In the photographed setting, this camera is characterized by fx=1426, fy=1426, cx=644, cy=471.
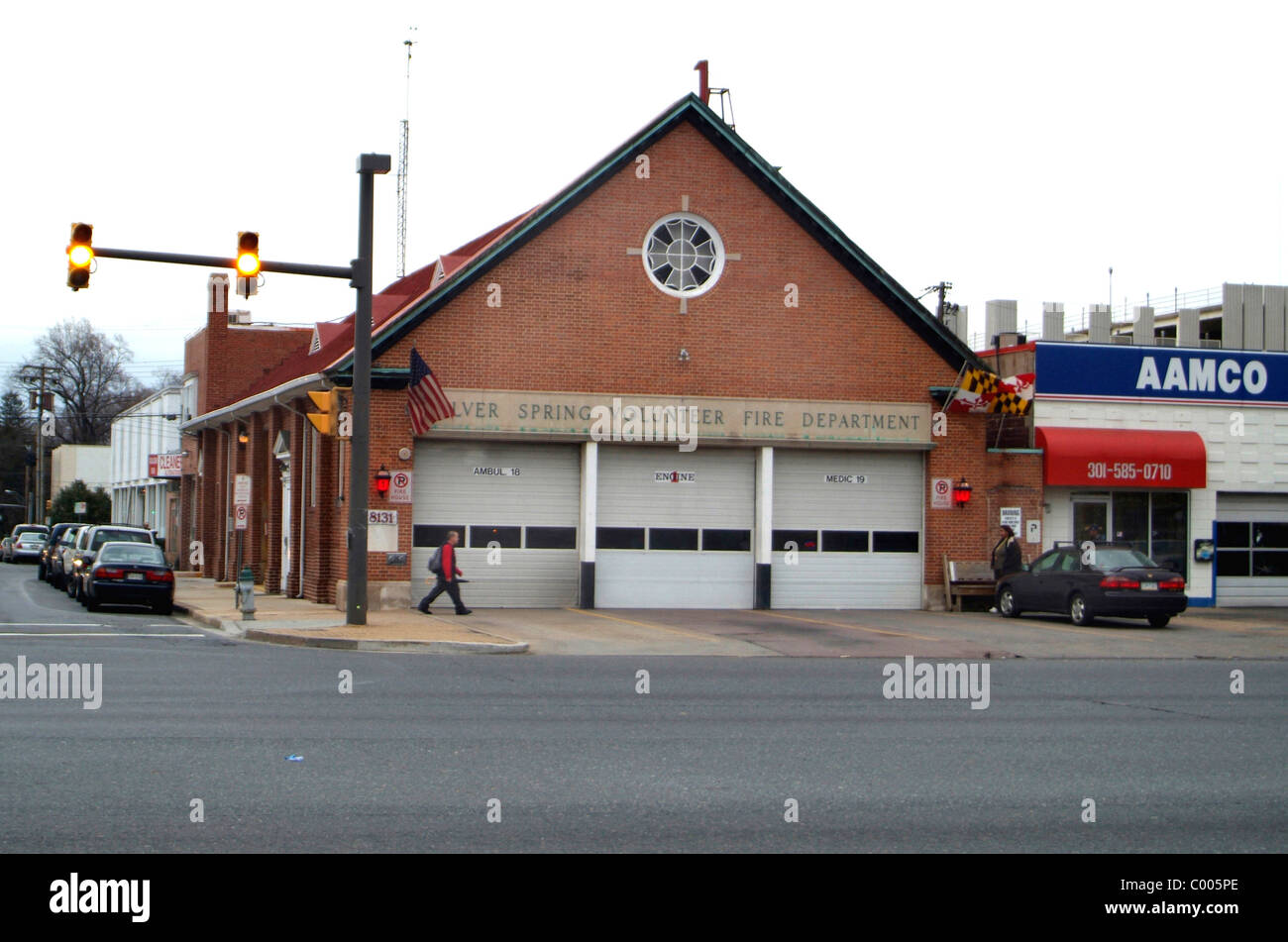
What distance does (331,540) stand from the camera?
2831cm

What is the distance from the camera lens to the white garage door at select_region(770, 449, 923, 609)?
2895cm

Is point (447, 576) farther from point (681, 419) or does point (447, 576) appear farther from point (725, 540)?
point (725, 540)

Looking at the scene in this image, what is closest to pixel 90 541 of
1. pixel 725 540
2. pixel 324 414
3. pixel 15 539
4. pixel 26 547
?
pixel 324 414

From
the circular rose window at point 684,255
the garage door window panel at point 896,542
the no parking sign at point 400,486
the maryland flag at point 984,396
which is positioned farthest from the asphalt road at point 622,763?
the circular rose window at point 684,255

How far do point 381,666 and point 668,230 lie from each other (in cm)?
1353

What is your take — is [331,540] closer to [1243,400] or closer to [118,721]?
[118,721]

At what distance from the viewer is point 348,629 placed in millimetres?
21547

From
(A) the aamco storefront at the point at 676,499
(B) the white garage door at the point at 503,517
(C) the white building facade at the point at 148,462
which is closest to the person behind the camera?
(B) the white garage door at the point at 503,517

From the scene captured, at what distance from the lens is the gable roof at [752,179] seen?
86.9ft

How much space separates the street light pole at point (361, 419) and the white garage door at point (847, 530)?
9.59m

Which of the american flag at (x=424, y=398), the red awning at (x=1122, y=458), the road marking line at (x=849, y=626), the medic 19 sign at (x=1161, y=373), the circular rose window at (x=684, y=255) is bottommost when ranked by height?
the road marking line at (x=849, y=626)

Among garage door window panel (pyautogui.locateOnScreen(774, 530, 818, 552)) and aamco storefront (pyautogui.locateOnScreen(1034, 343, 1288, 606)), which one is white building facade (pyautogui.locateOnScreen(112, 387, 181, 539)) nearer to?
garage door window panel (pyautogui.locateOnScreen(774, 530, 818, 552))

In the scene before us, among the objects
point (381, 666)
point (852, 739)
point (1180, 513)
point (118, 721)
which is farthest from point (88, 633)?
point (1180, 513)

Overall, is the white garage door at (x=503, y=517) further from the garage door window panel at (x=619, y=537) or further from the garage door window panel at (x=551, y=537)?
the garage door window panel at (x=619, y=537)
